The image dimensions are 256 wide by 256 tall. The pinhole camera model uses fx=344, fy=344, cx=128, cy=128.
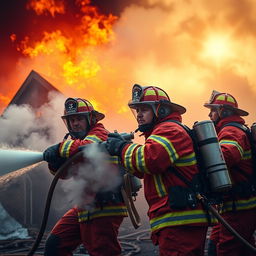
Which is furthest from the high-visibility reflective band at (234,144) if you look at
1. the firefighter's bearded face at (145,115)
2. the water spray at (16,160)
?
the water spray at (16,160)

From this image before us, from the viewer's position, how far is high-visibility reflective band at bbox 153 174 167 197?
3072mm

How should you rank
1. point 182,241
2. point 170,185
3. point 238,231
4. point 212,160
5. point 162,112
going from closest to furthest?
point 182,241
point 170,185
point 212,160
point 162,112
point 238,231

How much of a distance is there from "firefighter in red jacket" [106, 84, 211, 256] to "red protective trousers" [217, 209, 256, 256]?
1297 millimetres

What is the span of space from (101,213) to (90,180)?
415 mm

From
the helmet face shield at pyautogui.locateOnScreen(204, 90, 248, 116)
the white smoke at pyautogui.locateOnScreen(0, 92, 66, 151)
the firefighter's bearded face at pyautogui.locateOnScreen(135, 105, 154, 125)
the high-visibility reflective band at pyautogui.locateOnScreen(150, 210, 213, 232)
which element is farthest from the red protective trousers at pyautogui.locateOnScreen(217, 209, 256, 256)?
the white smoke at pyautogui.locateOnScreen(0, 92, 66, 151)

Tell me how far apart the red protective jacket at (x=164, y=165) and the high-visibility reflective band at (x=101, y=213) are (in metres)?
1.08

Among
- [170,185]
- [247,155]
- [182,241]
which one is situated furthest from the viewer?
[247,155]

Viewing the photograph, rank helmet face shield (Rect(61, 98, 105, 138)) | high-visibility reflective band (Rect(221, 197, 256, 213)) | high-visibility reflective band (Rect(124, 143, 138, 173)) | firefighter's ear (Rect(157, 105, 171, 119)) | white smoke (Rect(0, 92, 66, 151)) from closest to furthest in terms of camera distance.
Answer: high-visibility reflective band (Rect(124, 143, 138, 173))
firefighter's ear (Rect(157, 105, 171, 119))
high-visibility reflective band (Rect(221, 197, 256, 213))
helmet face shield (Rect(61, 98, 105, 138))
white smoke (Rect(0, 92, 66, 151))

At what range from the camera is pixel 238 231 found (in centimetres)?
423

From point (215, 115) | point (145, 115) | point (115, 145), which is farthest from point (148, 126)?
point (215, 115)

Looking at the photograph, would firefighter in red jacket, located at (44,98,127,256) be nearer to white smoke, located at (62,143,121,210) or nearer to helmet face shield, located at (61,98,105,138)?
white smoke, located at (62,143,121,210)

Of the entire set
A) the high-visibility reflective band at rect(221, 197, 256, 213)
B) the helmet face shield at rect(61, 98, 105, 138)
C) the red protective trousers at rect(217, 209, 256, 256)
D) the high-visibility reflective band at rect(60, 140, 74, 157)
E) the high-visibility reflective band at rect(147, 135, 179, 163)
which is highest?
the helmet face shield at rect(61, 98, 105, 138)

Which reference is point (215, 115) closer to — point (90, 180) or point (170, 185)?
point (90, 180)

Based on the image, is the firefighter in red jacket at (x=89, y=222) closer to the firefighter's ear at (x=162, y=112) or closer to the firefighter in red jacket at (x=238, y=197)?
the firefighter's ear at (x=162, y=112)
